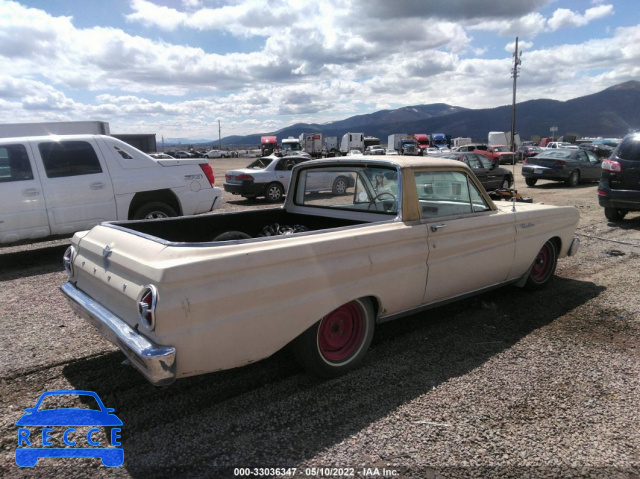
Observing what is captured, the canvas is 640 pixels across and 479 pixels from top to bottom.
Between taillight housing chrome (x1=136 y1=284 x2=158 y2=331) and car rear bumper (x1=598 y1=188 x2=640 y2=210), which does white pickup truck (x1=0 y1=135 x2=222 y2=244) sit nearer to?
taillight housing chrome (x1=136 y1=284 x2=158 y2=331)

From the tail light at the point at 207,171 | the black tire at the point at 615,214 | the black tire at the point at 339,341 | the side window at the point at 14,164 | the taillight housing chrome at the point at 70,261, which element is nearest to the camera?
the black tire at the point at 339,341

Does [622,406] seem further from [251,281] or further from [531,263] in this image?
[251,281]

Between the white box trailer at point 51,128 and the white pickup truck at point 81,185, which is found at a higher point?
the white box trailer at point 51,128

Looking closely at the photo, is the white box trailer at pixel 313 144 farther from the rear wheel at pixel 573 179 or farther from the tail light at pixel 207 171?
the tail light at pixel 207 171

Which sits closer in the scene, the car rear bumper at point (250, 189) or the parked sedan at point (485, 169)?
the car rear bumper at point (250, 189)

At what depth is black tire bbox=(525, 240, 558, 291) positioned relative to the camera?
16.5 feet

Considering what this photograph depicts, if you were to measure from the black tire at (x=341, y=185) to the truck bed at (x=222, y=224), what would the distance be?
267 mm

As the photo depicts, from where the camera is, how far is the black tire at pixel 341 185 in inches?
167

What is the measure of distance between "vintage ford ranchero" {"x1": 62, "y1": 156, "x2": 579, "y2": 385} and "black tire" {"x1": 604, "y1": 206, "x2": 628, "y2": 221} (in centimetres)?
554

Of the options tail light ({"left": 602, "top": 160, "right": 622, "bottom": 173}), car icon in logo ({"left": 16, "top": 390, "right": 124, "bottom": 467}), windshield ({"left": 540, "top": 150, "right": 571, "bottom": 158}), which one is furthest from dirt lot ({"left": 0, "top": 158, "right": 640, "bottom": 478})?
A: windshield ({"left": 540, "top": 150, "right": 571, "bottom": 158})

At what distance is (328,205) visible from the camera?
448 cm

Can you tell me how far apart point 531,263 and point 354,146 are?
5193 cm

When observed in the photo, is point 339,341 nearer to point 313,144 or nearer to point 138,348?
point 138,348

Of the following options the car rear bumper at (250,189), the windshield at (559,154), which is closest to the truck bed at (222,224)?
the car rear bumper at (250,189)
